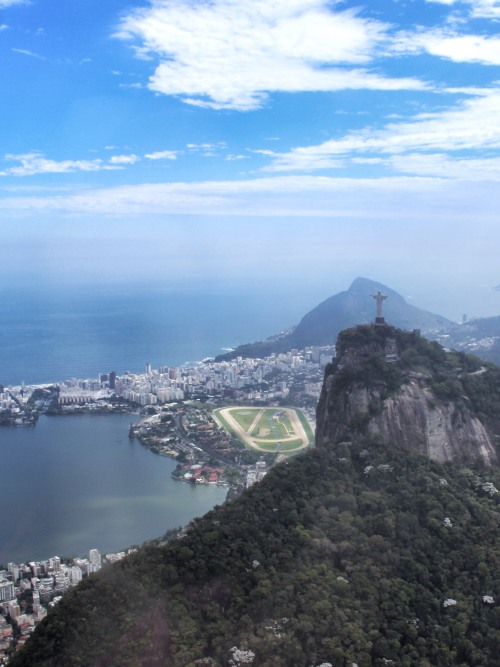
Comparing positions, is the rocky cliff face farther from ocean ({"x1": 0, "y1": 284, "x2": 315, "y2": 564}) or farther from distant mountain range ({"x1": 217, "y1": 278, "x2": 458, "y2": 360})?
distant mountain range ({"x1": 217, "y1": 278, "x2": 458, "y2": 360})

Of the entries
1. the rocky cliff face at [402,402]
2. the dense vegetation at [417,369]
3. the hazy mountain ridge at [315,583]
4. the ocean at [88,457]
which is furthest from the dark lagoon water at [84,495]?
the hazy mountain ridge at [315,583]

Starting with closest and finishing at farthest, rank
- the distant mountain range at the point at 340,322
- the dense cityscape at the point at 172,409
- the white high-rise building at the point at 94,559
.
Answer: the dense cityscape at the point at 172,409 < the white high-rise building at the point at 94,559 < the distant mountain range at the point at 340,322

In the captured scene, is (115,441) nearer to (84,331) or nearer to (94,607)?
(94,607)

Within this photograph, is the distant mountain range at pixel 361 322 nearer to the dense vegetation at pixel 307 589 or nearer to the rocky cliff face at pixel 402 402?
the rocky cliff face at pixel 402 402

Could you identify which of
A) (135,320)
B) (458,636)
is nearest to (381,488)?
(458,636)

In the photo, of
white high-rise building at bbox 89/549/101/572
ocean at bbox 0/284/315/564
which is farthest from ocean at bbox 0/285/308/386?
white high-rise building at bbox 89/549/101/572

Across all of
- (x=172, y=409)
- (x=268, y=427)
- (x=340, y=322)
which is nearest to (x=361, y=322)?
(x=340, y=322)
